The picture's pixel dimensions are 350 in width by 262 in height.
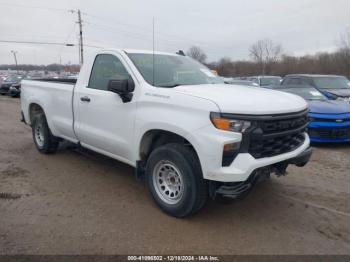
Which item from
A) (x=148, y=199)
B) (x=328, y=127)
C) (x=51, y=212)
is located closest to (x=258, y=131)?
(x=148, y=199)

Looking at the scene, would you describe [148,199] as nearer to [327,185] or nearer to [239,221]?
[239,221]

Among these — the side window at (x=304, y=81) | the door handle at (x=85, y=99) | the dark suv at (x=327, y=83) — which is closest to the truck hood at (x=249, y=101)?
the door handle at (x=85, y=99)

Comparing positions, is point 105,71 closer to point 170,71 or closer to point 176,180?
point 170,71

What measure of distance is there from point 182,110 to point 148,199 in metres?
1.49

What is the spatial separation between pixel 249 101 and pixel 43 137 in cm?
440

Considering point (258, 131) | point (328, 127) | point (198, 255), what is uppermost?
point (258, 131)

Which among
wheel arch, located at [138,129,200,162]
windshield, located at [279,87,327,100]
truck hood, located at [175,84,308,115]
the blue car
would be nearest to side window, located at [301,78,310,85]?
windshield, located at [279,87,327,100]

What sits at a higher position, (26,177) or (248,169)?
(248,169)

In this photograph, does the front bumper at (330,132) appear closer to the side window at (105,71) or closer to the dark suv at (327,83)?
the dark suv at (327,83)

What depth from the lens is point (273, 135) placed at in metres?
3.26

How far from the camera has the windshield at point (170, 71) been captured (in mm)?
4016

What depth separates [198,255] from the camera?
2961mm

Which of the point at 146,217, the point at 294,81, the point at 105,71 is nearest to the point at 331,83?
the point at 294,81

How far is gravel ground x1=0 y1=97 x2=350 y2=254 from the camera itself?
3.11 metres
